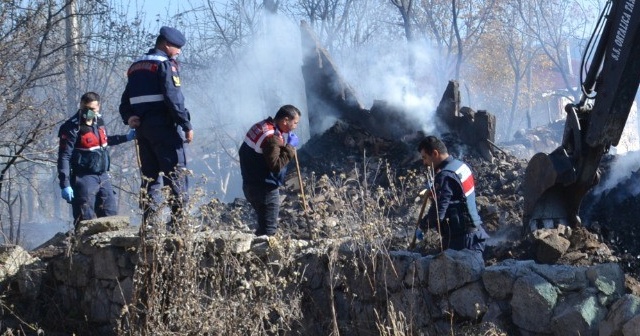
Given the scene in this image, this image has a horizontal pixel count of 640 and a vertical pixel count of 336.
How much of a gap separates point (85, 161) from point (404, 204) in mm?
4407

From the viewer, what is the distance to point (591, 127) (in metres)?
7.96

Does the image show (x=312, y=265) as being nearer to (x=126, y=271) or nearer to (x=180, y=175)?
(x=180, y=175)

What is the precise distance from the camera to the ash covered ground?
6465mm

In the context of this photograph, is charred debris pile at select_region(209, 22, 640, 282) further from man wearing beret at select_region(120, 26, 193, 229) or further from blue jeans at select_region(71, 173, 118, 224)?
man wearing beret at select_region(120, 26, 193, 229)

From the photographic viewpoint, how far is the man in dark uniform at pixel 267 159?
288 inches

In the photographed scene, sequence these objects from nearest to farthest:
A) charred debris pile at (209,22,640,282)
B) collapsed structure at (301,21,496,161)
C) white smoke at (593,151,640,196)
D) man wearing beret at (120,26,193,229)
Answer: man wearing beret at (120,26,193,229) → charred debris pile at (209,22,640,282) → white smoke at (593,151,640,196) → collapsed structure at (301,21,496,161)

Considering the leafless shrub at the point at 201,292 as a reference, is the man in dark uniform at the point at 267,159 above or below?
above

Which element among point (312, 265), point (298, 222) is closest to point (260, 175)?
point (312, 265)

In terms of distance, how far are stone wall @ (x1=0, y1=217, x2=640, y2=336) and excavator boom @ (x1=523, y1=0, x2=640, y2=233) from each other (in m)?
2.70

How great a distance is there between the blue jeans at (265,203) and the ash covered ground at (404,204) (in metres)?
0.21

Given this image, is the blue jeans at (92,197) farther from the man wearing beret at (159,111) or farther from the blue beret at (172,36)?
the blue beret at (172,36)

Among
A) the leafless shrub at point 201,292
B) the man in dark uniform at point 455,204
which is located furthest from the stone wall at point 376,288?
the man in dark uniform at point 455,204

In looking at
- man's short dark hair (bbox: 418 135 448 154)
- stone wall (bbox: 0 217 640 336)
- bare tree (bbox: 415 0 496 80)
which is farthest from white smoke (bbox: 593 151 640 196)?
bare tree (bbox: 415 0 496 80)

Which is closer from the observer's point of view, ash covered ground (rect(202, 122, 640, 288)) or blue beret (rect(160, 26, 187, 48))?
ash covered ground (rect(202, 122, 640, 288))
